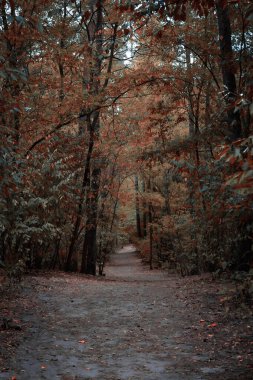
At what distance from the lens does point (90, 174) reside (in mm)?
15125

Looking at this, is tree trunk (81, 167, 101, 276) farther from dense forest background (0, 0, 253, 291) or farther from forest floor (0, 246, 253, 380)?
forest floor (0, 246, 253, 380)

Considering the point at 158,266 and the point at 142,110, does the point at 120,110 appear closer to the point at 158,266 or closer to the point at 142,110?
the point at 142,110

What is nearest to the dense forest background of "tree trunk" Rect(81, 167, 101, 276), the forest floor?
"tree trunk" Rect(81, 167, 101, 276)

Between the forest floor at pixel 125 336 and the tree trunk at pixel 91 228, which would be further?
the tree trunk at pixel 91 228

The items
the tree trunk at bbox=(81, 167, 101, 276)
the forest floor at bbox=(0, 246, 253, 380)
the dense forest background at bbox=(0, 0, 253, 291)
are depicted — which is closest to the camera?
the forest floor at bbox=(0, 246, 253, 380)

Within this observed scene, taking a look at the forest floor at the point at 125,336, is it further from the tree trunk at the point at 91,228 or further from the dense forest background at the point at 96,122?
the tree trunk at the point at 91,228

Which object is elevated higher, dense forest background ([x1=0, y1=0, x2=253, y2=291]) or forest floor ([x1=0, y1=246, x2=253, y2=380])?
dense forest background ([x1=0, y1=0, x2=253, y2=291])

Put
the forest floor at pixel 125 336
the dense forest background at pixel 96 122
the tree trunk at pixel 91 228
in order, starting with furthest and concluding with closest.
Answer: the tree trunk at pixel 91 228 → the dense forest background at pixel 96 122 → the forest floor at pixel 125 336

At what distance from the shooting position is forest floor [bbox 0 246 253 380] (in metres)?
4.44

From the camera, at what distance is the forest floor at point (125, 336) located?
4.44 meters

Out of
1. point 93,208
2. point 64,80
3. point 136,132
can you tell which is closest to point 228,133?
point 64,80

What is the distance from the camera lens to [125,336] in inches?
233

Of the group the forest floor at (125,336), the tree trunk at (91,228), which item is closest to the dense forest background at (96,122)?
the tree trunk at (91,228)

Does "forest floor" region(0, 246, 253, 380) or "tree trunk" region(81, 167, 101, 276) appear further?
"tree trunk" region(81, 167, 101, 276)
